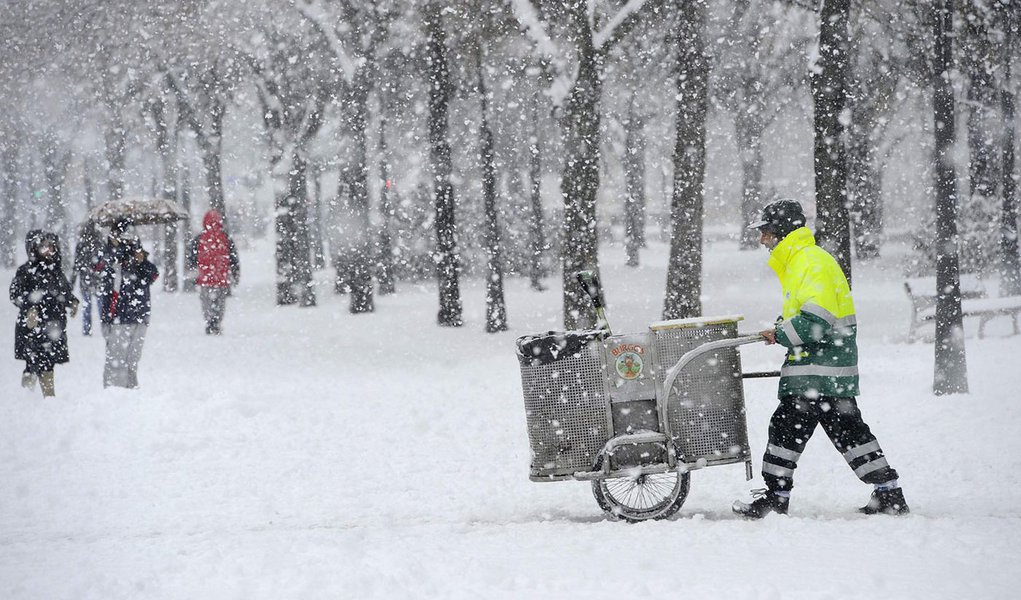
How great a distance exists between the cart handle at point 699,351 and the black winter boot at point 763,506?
80 cm

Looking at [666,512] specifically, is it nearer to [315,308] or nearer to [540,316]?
[540,316]

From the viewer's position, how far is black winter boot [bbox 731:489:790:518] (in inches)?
245

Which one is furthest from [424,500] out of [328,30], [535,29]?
[328,30]

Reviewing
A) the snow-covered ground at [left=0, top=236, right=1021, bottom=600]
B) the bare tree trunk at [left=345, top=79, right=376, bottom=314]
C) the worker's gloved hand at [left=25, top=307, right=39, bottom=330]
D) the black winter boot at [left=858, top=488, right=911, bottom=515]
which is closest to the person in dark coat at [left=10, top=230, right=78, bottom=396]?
the worker's gloved hand at [left=25, top=307, right=39, bottom=330]

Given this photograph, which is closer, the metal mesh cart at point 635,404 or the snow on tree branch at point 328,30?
the metal mesh cart at point 635,404

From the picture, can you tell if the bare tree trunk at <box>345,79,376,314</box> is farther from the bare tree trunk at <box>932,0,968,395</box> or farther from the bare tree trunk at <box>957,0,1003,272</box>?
the bare tree trunk at <box>932,0,968,395</box>

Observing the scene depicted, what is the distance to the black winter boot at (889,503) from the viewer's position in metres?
6.16

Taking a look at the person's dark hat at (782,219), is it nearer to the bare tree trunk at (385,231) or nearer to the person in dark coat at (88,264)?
the person in dark coat at (88,264)

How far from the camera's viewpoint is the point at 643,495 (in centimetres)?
668

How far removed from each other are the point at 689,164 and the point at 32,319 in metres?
8.66

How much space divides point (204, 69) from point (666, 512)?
892 inches

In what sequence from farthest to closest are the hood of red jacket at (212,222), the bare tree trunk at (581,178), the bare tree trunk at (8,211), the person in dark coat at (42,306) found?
the bare tree trunk at (8,211) < the hood of red jacket at (212,222) < the bare tree trunk at (581,178) < the person in dark coat at (42,306)

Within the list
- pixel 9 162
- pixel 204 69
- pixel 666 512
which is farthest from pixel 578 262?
pixel 9 162

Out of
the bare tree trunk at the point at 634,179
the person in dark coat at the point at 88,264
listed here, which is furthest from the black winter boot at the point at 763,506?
the bare tree trunk at the point at 634,179
